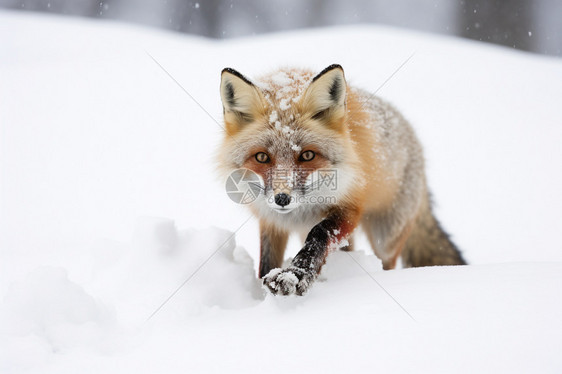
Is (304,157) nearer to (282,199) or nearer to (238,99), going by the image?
(282,199)

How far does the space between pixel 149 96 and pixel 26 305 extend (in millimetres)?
5717

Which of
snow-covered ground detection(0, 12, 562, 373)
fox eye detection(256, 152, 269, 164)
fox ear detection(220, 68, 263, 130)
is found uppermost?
fox ear detection(220, 68, 263, 130)

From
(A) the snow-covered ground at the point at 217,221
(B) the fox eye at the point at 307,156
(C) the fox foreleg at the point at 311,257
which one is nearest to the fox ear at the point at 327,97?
(B) the fox eye at the point at 307,156

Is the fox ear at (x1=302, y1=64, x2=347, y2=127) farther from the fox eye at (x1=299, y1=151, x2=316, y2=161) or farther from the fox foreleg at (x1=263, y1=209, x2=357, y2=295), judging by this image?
the fox foreleg at (x1=263, y1=209, x2=357, y2=295)

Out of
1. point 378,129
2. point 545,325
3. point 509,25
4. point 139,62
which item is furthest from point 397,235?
point 509,25

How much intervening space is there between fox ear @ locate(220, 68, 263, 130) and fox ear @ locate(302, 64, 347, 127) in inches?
10.2

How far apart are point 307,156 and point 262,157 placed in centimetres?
22

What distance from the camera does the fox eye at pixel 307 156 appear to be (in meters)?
2.25

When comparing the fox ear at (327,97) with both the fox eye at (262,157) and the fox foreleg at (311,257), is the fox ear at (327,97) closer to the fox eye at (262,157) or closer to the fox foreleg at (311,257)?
the fox eye at (262,157)

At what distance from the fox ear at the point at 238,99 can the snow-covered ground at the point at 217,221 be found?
0.33m

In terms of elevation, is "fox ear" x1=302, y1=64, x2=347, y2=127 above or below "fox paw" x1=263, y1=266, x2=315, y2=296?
above

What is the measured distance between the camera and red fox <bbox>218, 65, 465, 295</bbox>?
2.17 m

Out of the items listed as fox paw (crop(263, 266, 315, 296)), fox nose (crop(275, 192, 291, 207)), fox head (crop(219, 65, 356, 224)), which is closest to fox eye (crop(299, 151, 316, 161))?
fox head (crop(219, 65, 356, 224))

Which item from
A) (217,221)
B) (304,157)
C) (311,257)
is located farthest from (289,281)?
(217,221)
